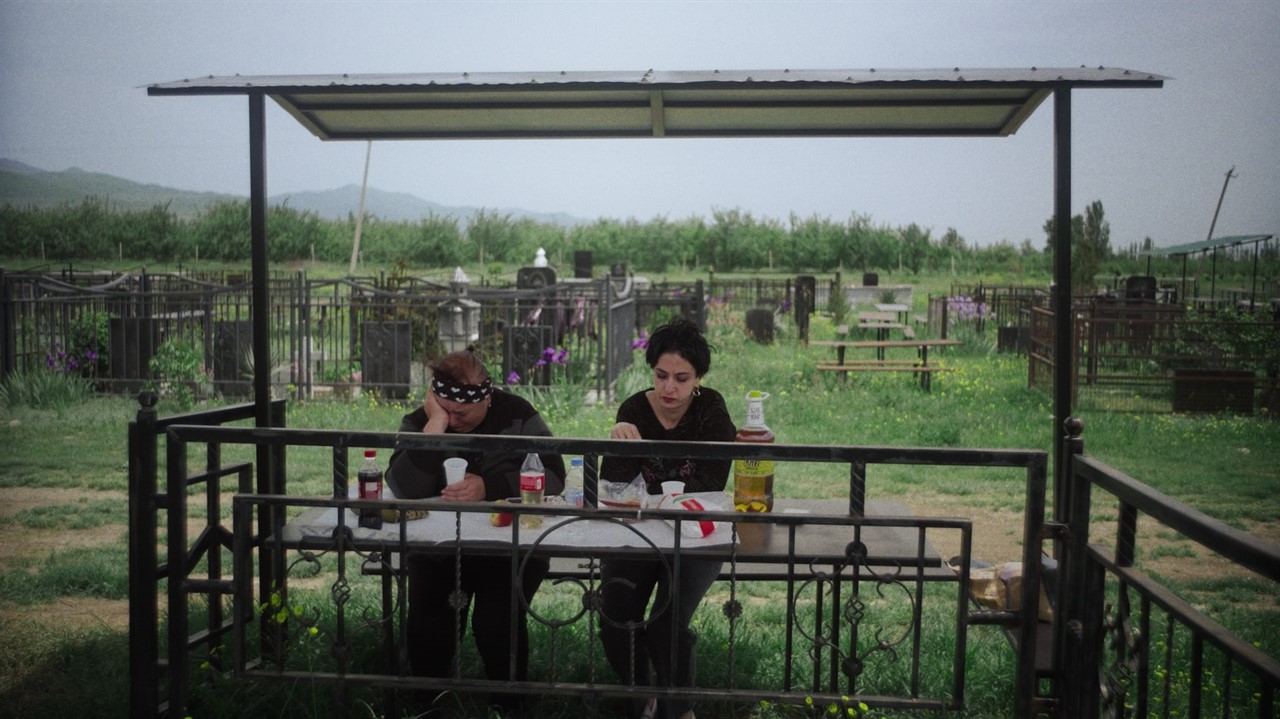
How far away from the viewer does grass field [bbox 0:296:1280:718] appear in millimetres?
4191

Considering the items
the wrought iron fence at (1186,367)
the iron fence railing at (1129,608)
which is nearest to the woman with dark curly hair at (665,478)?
the iron fence railing at (1129,608)

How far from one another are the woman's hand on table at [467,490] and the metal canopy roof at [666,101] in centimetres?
139

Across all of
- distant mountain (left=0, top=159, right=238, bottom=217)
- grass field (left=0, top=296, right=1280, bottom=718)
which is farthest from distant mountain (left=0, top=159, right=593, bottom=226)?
grass field (left=0, top=296, right=1280, bottom=718)

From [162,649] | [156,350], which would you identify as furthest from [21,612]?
[156,350]

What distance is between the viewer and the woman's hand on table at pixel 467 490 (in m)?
3.44

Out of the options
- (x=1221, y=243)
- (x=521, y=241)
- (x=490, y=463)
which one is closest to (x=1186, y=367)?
(x=490, y=463)

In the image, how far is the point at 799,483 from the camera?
8.13 m

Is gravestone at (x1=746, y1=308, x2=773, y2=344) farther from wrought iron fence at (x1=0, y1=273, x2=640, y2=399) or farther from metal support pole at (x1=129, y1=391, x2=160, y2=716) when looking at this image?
metal support pole at (x1=129, y1=391, x2=160, y2=716)

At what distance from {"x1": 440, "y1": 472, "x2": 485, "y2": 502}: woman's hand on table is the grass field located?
843 millimetres

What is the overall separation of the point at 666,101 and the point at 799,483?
4.67 m

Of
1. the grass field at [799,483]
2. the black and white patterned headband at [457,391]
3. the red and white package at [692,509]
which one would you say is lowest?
the grass field at [799,483]

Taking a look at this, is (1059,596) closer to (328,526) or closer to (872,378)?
(328,526)

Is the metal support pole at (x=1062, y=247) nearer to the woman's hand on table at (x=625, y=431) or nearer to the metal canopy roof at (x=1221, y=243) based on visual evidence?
the woman's hand on table at (x=625, y=431)

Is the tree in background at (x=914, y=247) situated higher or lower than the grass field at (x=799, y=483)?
higher
